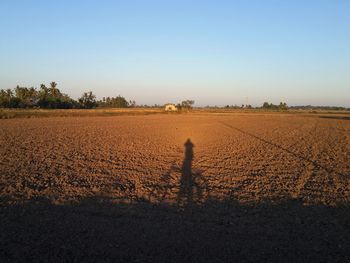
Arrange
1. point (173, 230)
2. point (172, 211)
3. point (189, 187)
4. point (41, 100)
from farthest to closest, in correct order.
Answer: point (41, 100) → point (189, 187) → point (172, 211) → point (173, 230)

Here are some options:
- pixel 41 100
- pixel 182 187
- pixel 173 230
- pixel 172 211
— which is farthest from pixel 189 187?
pixel 41 100

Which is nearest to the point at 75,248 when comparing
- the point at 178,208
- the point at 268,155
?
the point at 178,208

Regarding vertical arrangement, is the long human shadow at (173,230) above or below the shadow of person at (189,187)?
above

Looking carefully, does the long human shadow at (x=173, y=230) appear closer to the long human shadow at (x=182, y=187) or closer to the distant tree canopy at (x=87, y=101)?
the long human shadow at (x=182, y=187)

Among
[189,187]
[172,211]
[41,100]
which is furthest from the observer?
[41,100]

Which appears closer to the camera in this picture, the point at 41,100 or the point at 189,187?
the point at 189,187

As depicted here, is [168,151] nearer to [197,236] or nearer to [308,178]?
[308,178]

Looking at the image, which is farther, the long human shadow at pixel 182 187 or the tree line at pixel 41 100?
the tree line at pixel 41 100

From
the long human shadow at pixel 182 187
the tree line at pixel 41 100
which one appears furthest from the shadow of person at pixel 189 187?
the tree line at pixel 41 100

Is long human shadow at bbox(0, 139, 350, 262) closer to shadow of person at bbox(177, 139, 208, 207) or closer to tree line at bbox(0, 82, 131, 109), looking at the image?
shadow of person at bbox(177, 139, 208, 207)

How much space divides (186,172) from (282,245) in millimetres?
6778

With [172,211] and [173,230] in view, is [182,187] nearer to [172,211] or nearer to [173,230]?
[172,211]

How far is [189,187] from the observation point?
1002cm

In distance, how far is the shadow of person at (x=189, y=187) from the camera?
862cm
